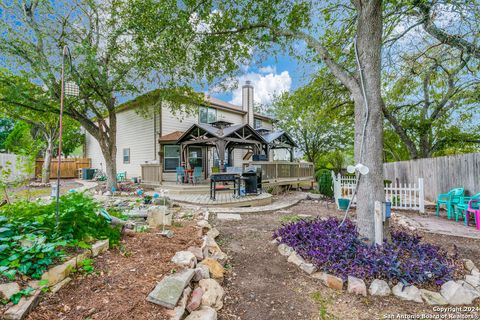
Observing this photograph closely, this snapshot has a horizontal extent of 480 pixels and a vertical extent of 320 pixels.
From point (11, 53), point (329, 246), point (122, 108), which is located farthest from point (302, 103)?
point (122, 108)

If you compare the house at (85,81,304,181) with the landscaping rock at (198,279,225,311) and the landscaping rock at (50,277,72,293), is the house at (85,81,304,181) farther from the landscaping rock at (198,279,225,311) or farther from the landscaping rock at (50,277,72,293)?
the landscaping rock at (50,277,72,293)

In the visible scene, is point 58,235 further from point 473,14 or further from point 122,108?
point 122,108

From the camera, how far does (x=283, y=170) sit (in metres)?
12.0

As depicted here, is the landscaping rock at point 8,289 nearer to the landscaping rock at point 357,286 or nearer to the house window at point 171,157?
the landscaping rock at point 357,286

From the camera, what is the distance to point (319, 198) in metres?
10.0

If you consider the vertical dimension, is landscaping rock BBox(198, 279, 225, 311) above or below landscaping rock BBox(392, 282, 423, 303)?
above

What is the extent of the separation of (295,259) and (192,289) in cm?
162

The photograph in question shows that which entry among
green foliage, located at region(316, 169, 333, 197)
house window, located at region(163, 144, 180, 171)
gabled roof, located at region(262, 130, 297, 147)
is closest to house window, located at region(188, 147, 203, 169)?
house window, located at region(163, 144, 180, 171)

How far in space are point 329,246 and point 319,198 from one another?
7.16 m

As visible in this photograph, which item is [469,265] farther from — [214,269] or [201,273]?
[201,273]

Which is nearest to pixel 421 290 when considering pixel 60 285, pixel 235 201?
pixel 60 285

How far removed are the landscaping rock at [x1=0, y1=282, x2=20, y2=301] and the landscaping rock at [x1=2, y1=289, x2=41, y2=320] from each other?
9 centimetres

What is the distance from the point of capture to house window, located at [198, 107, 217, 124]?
14984 mm

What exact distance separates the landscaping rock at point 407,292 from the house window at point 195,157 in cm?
1197
